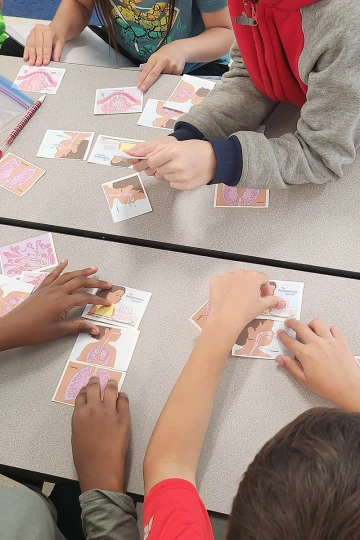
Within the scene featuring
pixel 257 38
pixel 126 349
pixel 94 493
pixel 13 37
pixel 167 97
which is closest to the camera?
pixel 94 493

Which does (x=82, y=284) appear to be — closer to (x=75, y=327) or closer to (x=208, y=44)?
(x=75, y=327)

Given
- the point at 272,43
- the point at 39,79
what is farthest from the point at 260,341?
the point at 39,79

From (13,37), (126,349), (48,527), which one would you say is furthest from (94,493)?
(13,37)

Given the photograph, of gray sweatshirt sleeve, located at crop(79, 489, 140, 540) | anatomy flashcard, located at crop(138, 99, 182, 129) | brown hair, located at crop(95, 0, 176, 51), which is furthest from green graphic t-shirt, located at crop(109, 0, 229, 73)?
gray sweatshirt sleeve, located at crop(79, 489, 140, 540)

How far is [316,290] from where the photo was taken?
106 cm

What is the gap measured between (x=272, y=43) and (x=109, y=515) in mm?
943

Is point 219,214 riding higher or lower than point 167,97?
lower

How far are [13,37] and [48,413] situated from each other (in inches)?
54.4

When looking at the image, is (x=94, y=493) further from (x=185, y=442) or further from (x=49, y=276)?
(x=49, y=276)

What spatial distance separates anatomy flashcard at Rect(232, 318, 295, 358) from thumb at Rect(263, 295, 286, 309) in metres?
0.03

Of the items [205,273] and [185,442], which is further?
[205,273]

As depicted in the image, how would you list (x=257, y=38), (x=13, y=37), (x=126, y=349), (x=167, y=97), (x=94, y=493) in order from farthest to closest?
1. (x=13, y=37)
2. (x=167, y=97)
3. (x=257, y=38)
4. (x=126, y=349)
5. (x=94, y=493)

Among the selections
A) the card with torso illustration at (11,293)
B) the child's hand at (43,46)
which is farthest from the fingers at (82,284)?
the child's hand at (43,46)

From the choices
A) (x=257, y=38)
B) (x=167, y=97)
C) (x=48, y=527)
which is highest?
(x=257, y=38)
